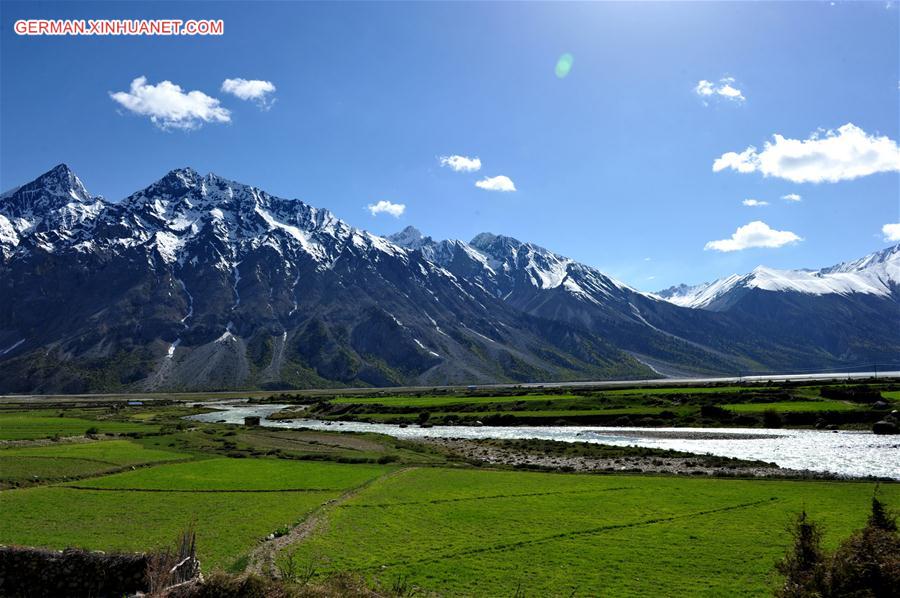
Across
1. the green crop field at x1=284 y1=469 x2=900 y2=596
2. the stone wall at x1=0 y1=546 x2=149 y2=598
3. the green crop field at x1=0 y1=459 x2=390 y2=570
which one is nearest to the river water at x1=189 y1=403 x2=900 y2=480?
the green crop field at x1=284 y1=469 x2=900 y2=596

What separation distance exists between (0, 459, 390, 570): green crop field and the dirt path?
799 mm

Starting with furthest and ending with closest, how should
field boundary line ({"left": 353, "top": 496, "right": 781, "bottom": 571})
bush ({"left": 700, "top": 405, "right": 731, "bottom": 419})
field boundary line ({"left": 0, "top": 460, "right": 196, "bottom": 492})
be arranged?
bush ({"left": 700, "top": 405, "right": 731, "bottom": 419}) → field boundary line ({"left": 0, "top": 460, "right": 196, "bottom": 492}) → field boundary line ({"left": 353, "top": 496, "right": 781, "bottom": 571})

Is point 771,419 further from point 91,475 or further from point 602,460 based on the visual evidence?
point 91,475

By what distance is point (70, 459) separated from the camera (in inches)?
2436

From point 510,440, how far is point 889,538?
70.8m

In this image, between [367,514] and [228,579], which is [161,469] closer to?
[367,514]

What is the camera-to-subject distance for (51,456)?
63.5 metres

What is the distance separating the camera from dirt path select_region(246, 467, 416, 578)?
26.2 m

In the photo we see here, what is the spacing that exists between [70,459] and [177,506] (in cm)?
3243

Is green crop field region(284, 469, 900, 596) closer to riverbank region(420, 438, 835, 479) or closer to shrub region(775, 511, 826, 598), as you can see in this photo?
shrub region(775, 511, 826, 598)

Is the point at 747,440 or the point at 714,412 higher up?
the point at 714,412

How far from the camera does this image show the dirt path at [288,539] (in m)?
26.2

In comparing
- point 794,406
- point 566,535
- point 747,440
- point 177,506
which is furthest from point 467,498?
point 794,406

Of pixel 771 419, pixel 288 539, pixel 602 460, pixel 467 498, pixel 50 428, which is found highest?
pixel 288 539
